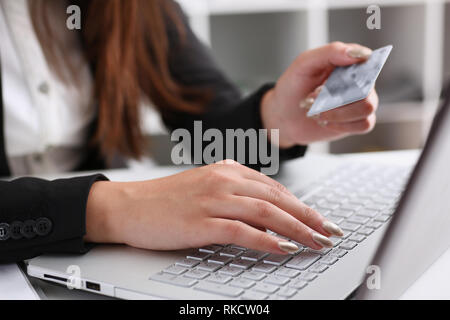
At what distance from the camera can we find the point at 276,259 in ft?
1.38

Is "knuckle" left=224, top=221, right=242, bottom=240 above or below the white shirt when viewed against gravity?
below

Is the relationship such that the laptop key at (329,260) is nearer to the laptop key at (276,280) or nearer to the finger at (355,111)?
the laptop key at (276,280)

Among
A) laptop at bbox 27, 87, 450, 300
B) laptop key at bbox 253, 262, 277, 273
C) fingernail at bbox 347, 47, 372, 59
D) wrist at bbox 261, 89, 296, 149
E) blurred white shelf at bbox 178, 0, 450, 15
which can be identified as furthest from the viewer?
blurred white shelf at bbox 178, 0, 450, 15

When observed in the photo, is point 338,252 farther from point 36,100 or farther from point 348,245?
point 36,100

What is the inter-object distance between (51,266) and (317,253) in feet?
0.77

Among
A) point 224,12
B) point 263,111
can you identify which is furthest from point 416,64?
point 263,111

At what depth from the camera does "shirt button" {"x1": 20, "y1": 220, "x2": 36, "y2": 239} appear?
1.49ft

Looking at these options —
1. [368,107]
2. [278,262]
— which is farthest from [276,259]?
[368,107]

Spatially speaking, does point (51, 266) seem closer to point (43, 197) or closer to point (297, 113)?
point (43, 197)

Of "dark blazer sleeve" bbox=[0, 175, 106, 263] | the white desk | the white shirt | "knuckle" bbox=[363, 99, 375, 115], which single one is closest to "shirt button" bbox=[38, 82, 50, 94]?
the white shirt

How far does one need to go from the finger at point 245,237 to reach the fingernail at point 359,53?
1.03 feet

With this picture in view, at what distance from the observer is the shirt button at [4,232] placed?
1.50 feet

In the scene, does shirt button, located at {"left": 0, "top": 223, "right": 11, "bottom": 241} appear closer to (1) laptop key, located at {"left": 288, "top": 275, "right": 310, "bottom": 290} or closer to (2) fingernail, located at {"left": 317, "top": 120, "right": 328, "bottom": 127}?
(1) laptop key, located at {"left": 288, "top": 275, "right": 310, "bottom": 290}

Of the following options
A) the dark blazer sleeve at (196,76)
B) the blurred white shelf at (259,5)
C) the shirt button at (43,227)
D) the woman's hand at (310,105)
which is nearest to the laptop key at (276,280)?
the shirt button at (43,227)
